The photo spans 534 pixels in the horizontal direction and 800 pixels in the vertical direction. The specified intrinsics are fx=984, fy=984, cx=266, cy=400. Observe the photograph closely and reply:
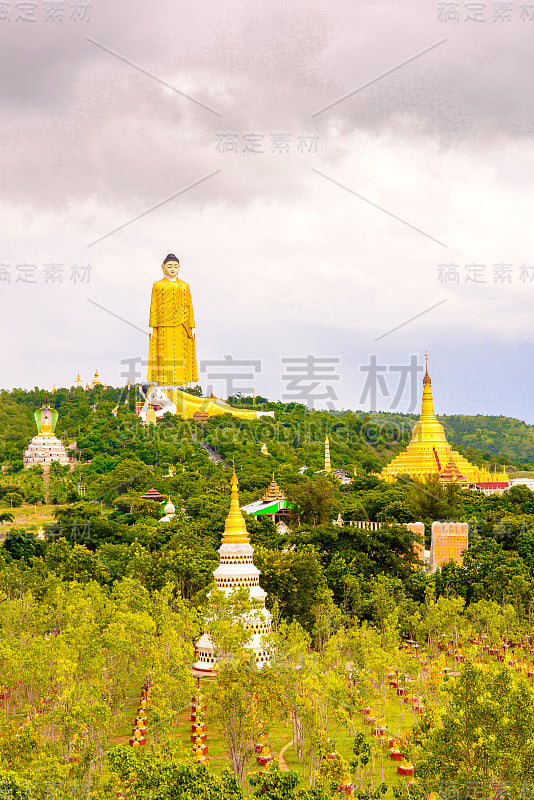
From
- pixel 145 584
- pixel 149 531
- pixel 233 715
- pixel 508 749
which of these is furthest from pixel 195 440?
pixel 508 749

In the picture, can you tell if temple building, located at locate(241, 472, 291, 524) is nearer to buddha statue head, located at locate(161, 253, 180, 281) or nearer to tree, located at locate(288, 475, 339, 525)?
tree, located at locate(288, 475, 339, 525)

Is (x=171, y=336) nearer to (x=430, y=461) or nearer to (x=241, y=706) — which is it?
(x=430, y=461)

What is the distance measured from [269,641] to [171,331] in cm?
7398

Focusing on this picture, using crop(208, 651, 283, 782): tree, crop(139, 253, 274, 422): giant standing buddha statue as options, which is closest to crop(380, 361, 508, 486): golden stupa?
crop(139, 253, 274, 422): giant standing buddha statue

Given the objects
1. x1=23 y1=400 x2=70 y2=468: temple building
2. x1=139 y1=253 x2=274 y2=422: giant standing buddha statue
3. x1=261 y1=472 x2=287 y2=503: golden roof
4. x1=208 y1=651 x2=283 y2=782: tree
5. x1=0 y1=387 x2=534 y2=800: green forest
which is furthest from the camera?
x1=139 y1=253 x2=274 y2=422: giant standing buddha statue

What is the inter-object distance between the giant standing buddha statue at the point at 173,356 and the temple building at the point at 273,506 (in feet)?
123

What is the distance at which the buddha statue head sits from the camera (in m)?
104

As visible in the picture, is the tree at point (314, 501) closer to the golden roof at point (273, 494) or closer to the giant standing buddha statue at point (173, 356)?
the golden roof at point (273, 494)

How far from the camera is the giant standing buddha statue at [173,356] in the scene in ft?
336

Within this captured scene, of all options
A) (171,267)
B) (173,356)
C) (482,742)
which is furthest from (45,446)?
(482,742)

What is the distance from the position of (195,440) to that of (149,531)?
37486 millimetres

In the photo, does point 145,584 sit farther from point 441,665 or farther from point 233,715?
point 233,715

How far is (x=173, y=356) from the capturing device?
4129 inches

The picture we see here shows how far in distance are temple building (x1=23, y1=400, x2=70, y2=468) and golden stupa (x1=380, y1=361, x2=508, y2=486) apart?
118 feet
